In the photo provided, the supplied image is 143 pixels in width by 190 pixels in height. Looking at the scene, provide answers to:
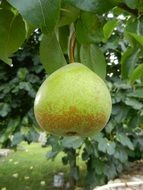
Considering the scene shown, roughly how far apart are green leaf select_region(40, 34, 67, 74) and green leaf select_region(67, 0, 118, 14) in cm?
17

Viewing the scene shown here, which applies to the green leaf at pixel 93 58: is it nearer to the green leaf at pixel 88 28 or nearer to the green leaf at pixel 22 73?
the green leaf at pixel 88 28

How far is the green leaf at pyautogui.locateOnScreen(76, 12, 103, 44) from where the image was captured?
0.81 m

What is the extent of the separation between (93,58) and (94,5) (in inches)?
7.3

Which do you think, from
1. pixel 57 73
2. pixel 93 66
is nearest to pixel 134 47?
pixel 93 66

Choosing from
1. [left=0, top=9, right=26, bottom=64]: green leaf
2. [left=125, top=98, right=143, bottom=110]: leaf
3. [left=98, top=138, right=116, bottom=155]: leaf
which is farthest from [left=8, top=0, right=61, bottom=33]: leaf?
[left=98, top=138, right=116, bottom=155]: leaf

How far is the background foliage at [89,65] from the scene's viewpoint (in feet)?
2.68

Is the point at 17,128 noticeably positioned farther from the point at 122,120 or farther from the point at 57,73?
the point at 57,73

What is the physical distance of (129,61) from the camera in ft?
3.01

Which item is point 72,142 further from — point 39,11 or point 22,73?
point 39,11

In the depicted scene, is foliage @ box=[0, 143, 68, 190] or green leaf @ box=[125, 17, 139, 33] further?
foliage @ box=[0, 143, 68, 190]

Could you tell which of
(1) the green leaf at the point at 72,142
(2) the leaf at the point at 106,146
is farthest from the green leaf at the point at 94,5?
(2) the leaf at the point at 106,146

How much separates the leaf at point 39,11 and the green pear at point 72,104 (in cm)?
12

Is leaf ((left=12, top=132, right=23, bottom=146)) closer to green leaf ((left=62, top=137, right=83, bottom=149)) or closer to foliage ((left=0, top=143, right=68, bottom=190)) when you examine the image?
green leaf ((left=62, top=137, right=83, bottom=149))

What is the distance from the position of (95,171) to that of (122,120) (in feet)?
1.98
